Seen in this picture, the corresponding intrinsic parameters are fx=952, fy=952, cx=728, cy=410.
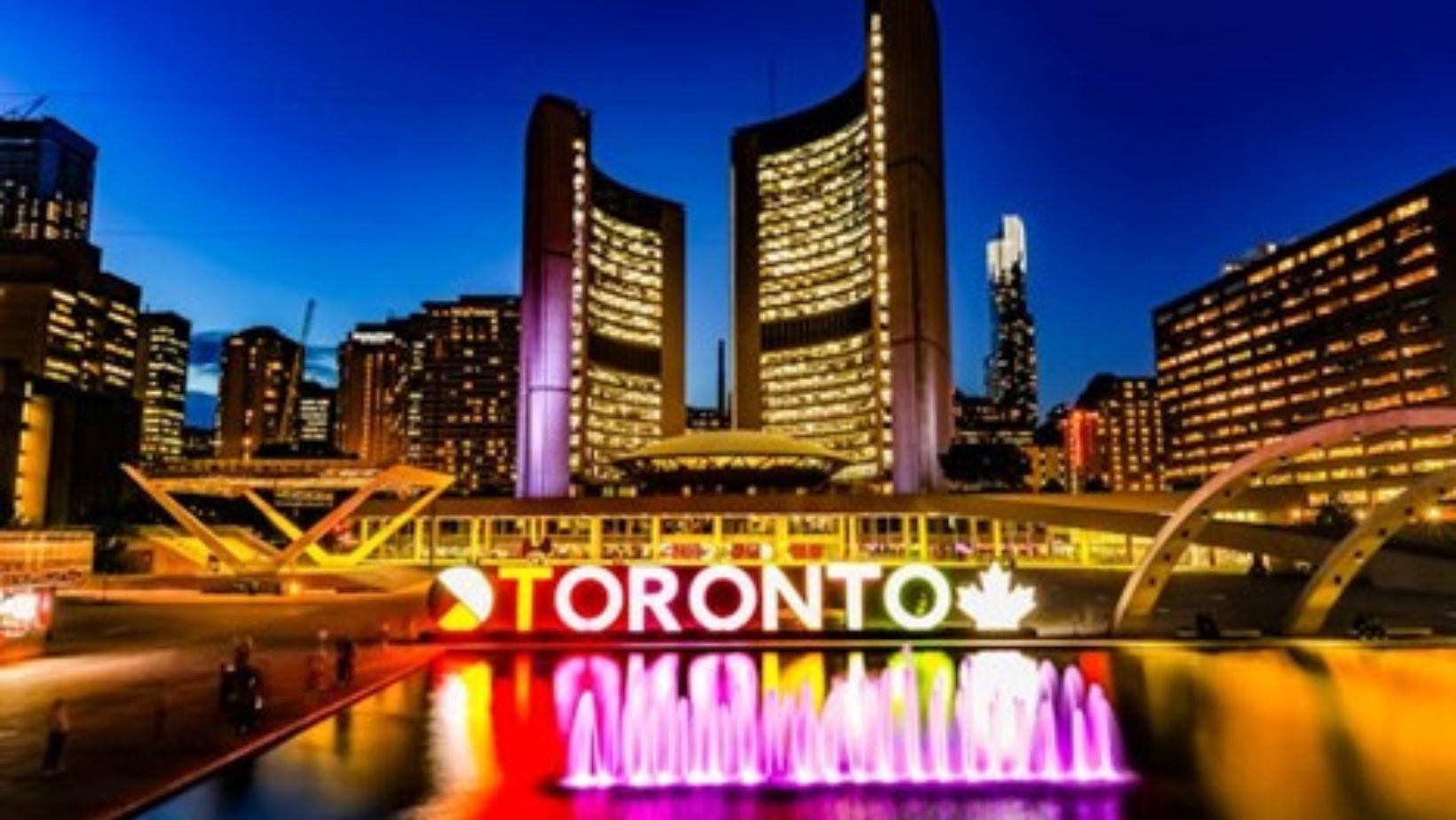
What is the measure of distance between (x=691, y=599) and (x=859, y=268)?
117 metres

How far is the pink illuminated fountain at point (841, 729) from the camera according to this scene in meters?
14.2

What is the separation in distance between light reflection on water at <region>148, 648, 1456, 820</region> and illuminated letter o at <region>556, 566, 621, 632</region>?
5676 mm

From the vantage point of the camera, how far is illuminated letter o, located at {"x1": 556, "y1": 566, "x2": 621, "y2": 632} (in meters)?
28.5

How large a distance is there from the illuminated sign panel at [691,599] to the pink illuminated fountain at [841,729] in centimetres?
459

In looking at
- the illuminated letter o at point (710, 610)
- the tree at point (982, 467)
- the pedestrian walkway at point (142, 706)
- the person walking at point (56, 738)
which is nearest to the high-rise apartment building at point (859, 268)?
the tree at point (982, 467)

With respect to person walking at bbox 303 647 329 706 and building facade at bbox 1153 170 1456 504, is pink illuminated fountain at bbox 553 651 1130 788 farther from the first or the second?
building facade at bbox 1153 170 1456 504

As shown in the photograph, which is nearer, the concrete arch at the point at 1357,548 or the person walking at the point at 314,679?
the person walking at the point at 314,679

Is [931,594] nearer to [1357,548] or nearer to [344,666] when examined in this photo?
[1357,548]

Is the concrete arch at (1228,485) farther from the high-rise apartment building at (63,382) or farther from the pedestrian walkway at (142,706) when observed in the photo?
the high-rise apartment building at (63,382)

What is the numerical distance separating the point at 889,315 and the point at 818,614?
10029 centimetres

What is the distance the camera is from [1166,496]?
7069 centimetres

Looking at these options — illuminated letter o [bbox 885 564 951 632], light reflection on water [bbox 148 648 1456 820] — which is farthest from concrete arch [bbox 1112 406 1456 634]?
illuminated letter o [bbox 885 564 951 632]

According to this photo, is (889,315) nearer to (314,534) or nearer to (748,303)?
(748,303)

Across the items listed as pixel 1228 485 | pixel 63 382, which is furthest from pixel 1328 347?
pixel 63 382
